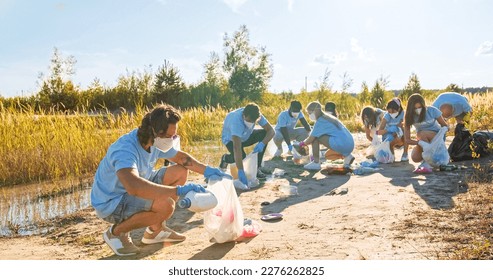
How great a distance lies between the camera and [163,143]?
381cm

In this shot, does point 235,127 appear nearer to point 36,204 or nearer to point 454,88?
point 36,204

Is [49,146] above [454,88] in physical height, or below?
below

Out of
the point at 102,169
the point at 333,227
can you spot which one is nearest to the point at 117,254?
the point at 102,169

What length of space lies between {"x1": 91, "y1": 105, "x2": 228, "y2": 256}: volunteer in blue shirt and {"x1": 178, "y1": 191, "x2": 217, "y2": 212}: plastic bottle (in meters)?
0.06

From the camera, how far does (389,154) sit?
25.5ft

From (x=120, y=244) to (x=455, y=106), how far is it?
219 inches

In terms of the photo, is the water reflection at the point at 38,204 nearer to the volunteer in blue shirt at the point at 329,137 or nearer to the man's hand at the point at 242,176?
the man's hand at the point at 242,176

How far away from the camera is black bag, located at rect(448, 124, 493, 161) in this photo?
7.16m

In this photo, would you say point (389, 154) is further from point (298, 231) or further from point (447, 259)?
point (447, 259)

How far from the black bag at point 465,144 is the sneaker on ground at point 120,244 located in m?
5.15

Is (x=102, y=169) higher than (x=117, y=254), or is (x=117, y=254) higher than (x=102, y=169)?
(x=102, y=169)

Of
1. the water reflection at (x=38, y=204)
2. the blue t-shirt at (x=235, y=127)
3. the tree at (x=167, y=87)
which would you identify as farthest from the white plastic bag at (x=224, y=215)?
the tree at (x=167, y=87)

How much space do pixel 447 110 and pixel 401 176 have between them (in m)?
1.68

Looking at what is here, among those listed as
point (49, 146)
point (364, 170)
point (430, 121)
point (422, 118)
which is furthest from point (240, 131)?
point (49, 146)
